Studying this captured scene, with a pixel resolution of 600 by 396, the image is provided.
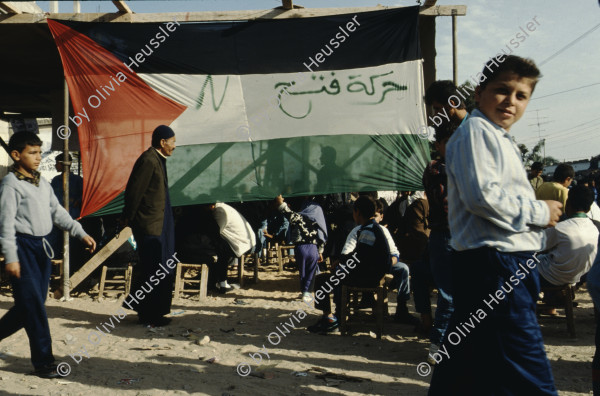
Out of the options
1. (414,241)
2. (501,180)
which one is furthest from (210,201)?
(501,180)

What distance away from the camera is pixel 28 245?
3.52 metres

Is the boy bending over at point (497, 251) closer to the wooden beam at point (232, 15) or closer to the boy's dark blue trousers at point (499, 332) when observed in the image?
the boy's dark blue trousers at point (499, 332)

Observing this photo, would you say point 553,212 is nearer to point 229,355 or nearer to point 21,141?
point 229,355

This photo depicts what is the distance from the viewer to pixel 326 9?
21.2 ft

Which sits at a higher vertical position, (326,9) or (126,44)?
(326,9)

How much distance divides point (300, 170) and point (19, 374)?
4077mm

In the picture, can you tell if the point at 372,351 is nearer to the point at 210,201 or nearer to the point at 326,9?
the point at 210,201

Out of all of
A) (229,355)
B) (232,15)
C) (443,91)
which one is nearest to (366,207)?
(443,91)

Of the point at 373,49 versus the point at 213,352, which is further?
the point at 373,49

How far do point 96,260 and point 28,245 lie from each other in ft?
10.2

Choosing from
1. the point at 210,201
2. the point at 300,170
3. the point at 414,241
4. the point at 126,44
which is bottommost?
the point at 414,241

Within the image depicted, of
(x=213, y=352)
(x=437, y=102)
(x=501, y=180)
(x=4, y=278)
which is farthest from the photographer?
(x=4, y=278)

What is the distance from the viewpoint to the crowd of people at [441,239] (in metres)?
1.83

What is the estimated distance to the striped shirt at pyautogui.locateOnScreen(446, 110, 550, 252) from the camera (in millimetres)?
1785
